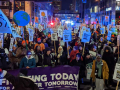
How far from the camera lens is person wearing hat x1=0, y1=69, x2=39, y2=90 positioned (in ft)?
15.7

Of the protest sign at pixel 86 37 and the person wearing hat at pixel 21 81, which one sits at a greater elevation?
the protest sign at pixel 86 37

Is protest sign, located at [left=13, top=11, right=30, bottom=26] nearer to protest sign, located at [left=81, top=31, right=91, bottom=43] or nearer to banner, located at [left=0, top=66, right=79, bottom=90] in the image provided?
protest sign, located at [left=81, top=31, right=91, bottom=43]

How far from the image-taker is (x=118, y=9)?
50.4 m

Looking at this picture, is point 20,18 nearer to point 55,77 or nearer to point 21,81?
point 55,77

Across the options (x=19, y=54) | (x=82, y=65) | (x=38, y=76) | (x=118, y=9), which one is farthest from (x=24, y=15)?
(x=118, y=9)

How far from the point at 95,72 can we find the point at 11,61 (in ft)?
11.2

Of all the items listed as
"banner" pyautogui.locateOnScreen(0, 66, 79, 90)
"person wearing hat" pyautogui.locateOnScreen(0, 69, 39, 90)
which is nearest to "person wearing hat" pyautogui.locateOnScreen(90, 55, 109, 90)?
"banner" pyautogui.locateOnScreen(0, 66, 79, 90)

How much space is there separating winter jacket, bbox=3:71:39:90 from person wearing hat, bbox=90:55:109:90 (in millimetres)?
2639

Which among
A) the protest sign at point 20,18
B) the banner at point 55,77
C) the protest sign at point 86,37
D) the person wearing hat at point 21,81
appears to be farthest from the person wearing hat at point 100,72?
the protest sign at point 20,18

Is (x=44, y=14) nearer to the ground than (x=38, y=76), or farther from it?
farther from it

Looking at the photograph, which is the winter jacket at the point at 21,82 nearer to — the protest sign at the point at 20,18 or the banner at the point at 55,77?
the banner at the point at 55,77

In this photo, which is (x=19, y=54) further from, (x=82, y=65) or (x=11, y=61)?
(x=82, y=65)

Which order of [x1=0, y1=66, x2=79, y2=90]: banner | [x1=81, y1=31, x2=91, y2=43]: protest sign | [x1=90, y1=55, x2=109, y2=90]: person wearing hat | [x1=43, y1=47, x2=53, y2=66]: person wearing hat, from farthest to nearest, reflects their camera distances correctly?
[x1=81, y1=31, x2=91, y2=43]: protest sign
[x1=43, y1=47, x2=53, y2=66]: person wearing hat
[x1=90, y1=55, x2=109, y2=90]: person wearing hat
[x1=0, y1=66, x2=79, y2=90]: banner

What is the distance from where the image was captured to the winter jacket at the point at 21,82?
478cm
